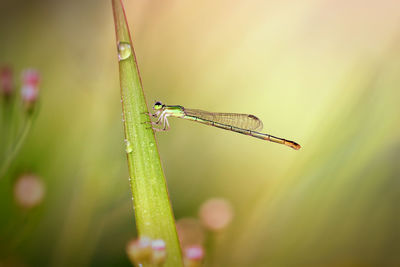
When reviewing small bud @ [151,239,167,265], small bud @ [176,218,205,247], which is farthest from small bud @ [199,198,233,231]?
small bud @ [151,239,167,265]

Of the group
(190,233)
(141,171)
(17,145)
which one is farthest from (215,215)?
(17,145)

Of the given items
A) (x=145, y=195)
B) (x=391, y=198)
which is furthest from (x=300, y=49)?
(x=145, y=195)

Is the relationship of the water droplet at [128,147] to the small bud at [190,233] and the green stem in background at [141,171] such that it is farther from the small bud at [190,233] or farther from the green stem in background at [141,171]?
the small bud at [190,233]

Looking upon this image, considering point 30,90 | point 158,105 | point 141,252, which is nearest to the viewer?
point 141,252

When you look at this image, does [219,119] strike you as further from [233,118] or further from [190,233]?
[190,233]

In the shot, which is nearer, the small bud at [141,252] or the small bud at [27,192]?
the small bud at [141,252]

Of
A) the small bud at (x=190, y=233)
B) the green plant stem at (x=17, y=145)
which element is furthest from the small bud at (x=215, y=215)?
the green plant stem at (x=17, y=145)

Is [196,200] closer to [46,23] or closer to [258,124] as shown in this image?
[258,124]
